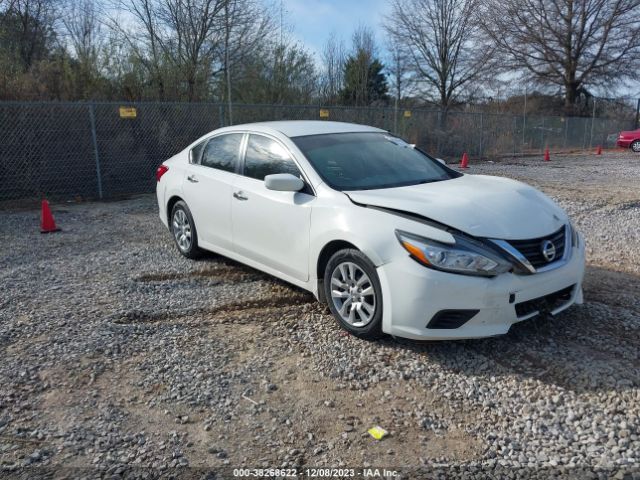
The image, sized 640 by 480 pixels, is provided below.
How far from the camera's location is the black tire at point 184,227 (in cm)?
612

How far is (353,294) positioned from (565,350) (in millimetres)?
1547

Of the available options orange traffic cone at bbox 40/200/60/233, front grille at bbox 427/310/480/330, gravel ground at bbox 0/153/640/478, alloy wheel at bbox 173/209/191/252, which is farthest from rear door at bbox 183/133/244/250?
orange traffic cone at bbox 40/200/60/233

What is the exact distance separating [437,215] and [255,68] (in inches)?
663

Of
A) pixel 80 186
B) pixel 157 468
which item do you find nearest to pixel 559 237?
pixel 157 468

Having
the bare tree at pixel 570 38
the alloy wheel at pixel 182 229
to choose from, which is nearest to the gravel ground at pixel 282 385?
the alloy wheel at pixel 182 229

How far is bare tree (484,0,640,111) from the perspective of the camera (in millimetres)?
35562

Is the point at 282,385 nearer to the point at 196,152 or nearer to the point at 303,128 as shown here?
the point at 303,128

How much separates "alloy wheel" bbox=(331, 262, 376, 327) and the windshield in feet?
2.40

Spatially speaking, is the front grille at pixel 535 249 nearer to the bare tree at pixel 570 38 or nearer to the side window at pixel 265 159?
the side window at pixel 265 159

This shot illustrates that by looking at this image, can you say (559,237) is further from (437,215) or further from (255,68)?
(255,68)

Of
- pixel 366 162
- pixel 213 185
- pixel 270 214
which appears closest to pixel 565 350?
pixel 366 162

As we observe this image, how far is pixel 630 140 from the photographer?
28031 mm

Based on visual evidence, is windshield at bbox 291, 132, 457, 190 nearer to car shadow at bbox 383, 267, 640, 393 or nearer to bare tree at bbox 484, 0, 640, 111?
car shadow at bbox 383, 267, 640, 393

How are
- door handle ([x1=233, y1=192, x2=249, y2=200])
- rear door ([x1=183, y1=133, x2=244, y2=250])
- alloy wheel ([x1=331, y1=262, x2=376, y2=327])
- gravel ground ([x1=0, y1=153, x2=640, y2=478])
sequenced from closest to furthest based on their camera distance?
1. gravel ground ([x1=0, y1=153, x2=640, y2=478])
2. alloy wheel ([x1=331, y1=262, x2=376, y2=327])
3. door handle ([x1=233, y1=192, x2=249, y2=200])
4. rear door ([x1=183, y1=133, x2=244, y2=250])
